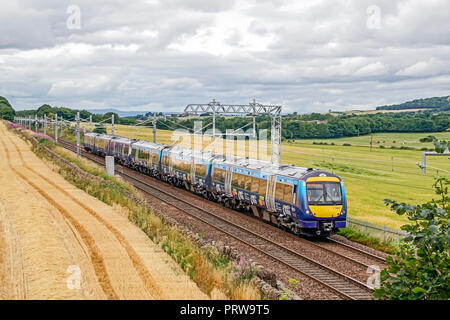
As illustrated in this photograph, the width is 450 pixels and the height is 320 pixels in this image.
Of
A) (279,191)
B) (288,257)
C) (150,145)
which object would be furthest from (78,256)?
(150,145)

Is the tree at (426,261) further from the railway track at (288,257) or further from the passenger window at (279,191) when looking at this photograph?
the passenger window at (279,191)

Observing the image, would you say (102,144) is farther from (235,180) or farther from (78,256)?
(78,256)

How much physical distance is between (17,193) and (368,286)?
19737 millimetres

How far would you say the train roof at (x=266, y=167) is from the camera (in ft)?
80.9

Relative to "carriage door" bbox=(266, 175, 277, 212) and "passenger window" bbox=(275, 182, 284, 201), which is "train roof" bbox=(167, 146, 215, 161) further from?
"passenger window" bbox=(275, 182, 284, 201)

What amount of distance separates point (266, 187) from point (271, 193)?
71cm

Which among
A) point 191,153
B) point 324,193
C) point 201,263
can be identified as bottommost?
point 201,263

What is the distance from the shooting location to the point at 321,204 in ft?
76.2

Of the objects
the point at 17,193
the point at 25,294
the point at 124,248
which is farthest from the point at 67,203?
the point at 25,294

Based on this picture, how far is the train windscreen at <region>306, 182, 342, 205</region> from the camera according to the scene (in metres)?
23.2

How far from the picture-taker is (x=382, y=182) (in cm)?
6606

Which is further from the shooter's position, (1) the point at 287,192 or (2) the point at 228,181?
(2) the point at 228,181

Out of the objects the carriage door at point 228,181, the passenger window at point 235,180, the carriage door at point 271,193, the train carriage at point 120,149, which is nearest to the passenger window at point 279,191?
the carriage door at point 271,193
